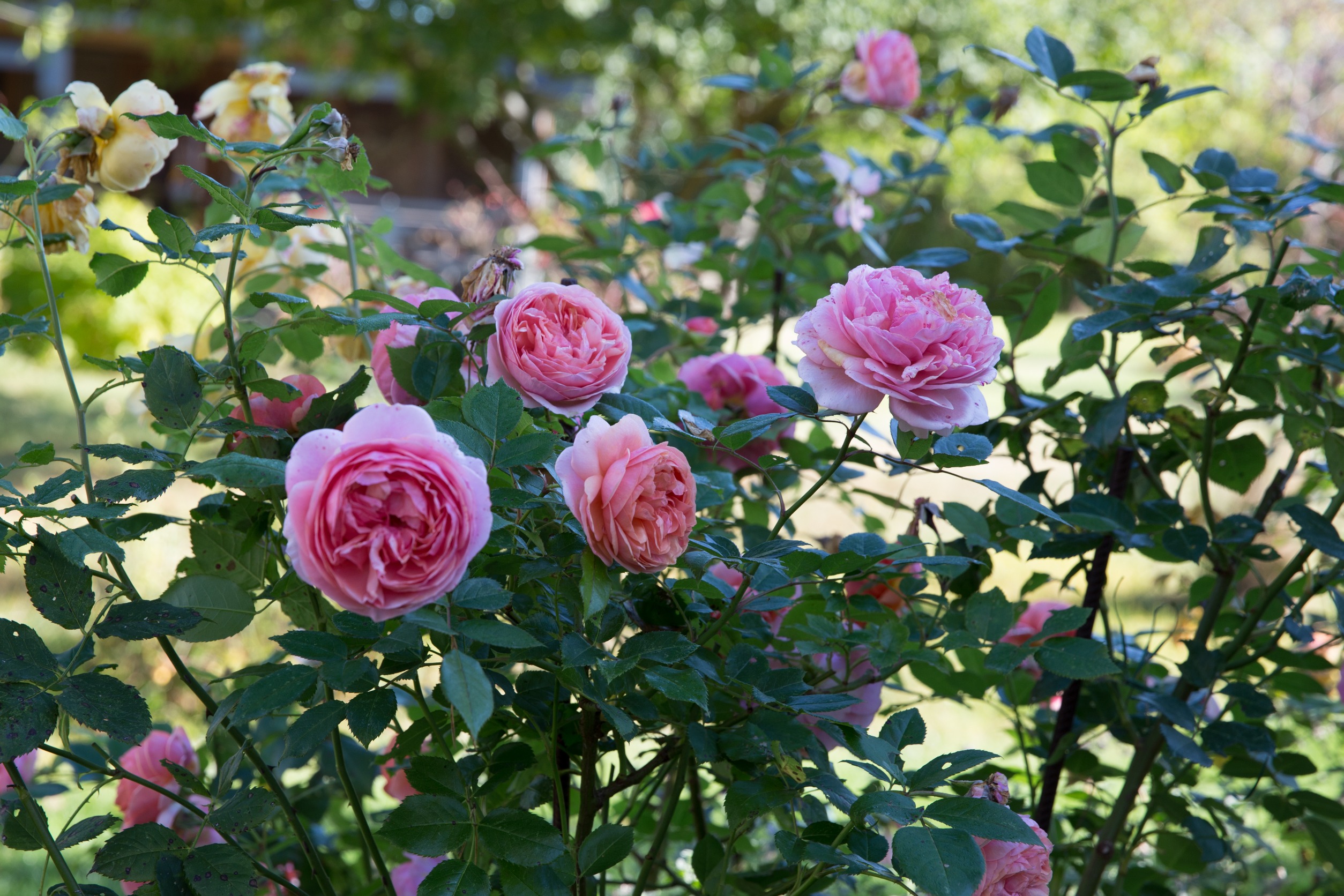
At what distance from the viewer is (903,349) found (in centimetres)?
62

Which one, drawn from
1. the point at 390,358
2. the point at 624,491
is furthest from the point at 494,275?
the point at 624,491

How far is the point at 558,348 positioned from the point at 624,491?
143 mm

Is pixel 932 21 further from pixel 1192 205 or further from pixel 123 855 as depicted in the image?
pixel 123 855

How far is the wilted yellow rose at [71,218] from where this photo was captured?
2.88 ft

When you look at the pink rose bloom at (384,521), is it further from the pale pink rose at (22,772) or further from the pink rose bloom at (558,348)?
the pale pink rose at (22,772)

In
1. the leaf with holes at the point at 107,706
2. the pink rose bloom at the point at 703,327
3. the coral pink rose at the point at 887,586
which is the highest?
the pink rose bloom at the point at 703,327

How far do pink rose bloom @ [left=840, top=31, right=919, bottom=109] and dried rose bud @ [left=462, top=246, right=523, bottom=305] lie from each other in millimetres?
830

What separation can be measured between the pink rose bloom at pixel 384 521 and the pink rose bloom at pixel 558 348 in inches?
7.0

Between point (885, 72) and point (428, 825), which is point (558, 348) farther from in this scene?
point (885, 72)

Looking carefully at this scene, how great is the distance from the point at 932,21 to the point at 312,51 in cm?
532

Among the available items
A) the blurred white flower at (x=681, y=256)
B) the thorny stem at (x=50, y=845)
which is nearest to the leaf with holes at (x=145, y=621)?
the thorny stem at (x=50, y=845)

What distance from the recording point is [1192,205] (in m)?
1.03

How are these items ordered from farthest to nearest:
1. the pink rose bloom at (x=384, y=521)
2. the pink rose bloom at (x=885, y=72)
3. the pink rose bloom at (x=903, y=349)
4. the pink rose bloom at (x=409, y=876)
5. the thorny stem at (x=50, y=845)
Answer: the pink rose bloom at (x=885, y=72) < the pink rose bloom at (x=409, y=876) < the thorny stem at (x=50, y=845) < the pink rose bloom at (x=903, y=349) < the pink rose bloom at (x=384, y=521)

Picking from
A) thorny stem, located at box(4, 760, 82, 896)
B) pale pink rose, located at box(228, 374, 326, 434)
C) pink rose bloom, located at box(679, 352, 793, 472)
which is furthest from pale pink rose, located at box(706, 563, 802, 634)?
thorny stem, located at box(4, 760, 82, 896)
